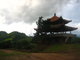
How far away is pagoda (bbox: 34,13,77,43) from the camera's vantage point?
36531mm

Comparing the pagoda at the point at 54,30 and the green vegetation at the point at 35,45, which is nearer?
the green vegetation at the point at 35,45

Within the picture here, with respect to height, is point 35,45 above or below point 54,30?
below

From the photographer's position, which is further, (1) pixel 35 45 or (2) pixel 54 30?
(2) pixel 54 30

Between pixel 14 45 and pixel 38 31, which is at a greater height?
pixel 38 31

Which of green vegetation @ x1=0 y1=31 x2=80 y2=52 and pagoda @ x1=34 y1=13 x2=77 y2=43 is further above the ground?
pagoda @ x1=34 y1=13 x2=77 y2=43

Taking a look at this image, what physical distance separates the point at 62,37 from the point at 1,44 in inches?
565

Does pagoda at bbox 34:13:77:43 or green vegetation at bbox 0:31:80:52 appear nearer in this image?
green vegetation at bbox 0:31:80:52

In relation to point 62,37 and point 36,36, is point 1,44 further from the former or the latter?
point 62,37

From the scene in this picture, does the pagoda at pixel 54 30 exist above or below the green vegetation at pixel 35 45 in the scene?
above

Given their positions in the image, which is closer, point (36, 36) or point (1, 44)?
point (1, 44)

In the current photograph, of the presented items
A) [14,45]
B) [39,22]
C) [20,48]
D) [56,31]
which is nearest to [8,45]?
[14,45]

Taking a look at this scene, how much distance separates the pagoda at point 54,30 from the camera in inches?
1438

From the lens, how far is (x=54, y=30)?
1485 inches

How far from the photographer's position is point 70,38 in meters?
38.6
